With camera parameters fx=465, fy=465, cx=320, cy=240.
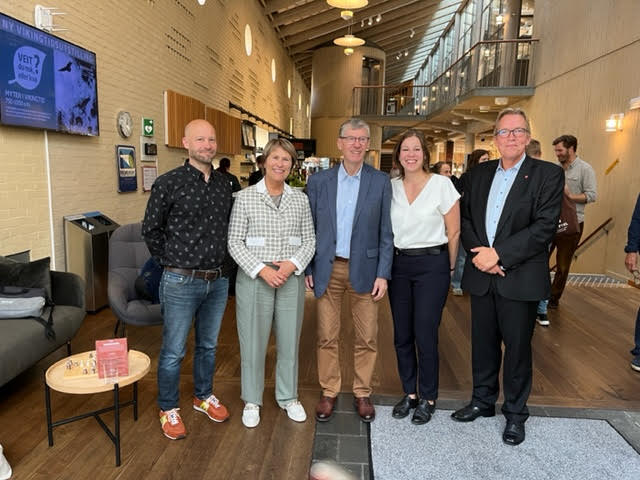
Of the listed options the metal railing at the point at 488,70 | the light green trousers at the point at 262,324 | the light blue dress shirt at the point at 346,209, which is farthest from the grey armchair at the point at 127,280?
the metal railing at the point at 488,70

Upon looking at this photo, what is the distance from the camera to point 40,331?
289 centimetres

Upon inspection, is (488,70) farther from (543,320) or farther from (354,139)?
(354,139)

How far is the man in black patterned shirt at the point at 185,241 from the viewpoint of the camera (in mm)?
2338

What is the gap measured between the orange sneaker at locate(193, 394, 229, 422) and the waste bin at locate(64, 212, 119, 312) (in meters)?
2.33

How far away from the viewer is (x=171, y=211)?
2361 millimetres

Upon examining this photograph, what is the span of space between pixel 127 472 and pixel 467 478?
5.32 ft

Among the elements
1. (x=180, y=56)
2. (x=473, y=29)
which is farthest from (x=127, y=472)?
(x=473, y=29)

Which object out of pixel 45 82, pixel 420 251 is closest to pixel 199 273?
pixel 420 251

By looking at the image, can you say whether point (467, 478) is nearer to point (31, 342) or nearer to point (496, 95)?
point (31, 342)

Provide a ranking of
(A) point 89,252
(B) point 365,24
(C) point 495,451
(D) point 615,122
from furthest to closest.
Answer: (B) point 365,24 → (D) point 615,122 → (A) point 89,252 → (C) point 495,451

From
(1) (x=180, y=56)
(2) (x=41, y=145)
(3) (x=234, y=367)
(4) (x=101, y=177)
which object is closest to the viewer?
(3) (x=234, y=367)

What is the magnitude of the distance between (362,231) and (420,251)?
34cm


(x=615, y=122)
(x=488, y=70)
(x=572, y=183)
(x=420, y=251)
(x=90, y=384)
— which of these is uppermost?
(x=488, y=70)

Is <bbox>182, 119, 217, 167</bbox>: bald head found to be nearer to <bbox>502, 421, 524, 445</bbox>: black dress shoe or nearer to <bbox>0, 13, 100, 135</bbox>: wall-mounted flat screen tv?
<bbox>0, 13, 100, 135</bbox>: wall-mounted flat screen tv
